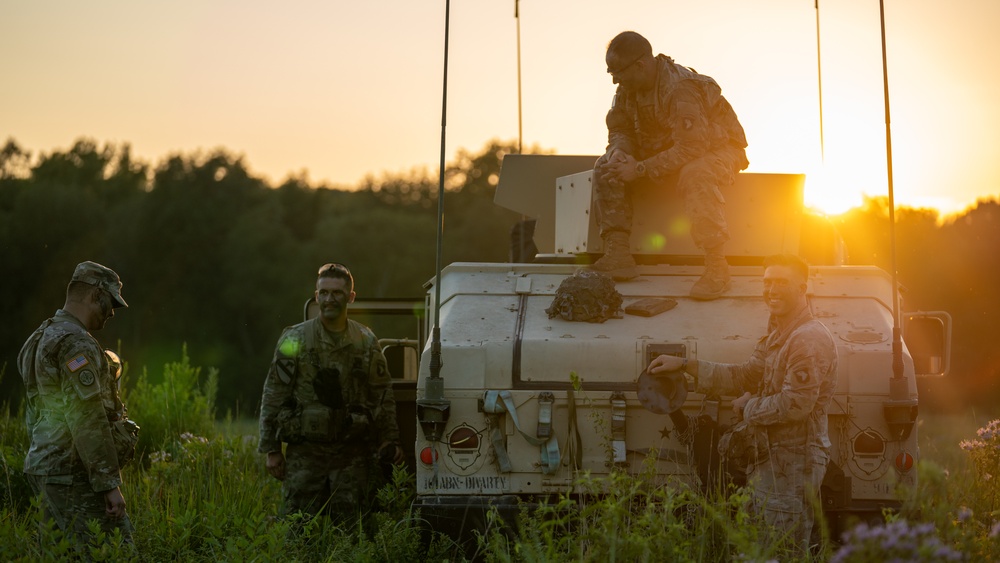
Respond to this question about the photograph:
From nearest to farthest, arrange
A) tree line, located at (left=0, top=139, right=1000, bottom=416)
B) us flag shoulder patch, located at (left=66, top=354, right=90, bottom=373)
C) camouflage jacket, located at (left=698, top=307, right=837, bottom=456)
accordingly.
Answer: camouflage jacket, located at (left=698, top=307, right=837, bottom=456), us flag shoulder patch, located at (left=66, top=354, right=90, bottom=373), tree line, located at (left=0, top=139, right=1000, bottom=416)

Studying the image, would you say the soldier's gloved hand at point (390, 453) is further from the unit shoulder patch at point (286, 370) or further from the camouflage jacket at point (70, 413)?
the camouflage jacket at point (70, 413)

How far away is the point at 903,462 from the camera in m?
7.23

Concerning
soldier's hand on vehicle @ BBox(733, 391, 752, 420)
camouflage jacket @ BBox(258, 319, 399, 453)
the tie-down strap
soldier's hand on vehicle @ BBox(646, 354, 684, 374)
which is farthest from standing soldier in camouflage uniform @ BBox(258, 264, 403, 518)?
soldier's hand on vehicle @ BBox(733, 391, 752, 420)

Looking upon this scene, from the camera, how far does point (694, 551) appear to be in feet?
20.3

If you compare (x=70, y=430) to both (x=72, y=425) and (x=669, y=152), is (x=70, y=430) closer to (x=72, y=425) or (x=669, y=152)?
(x=72, y=425)

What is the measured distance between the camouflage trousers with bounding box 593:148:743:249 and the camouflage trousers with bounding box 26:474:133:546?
11.4 ft

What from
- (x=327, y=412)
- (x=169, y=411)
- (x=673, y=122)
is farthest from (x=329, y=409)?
(x=169, y=411)

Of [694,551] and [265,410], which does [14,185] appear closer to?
[265,410]

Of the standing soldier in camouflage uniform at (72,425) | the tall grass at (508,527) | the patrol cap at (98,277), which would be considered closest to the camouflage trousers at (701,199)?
the tall grass at (508,527)

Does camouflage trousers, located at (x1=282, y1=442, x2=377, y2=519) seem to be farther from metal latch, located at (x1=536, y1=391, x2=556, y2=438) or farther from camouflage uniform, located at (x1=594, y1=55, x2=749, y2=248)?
camouflage uniform, located at (x1=594, y1=55, x2=749, y2=248)

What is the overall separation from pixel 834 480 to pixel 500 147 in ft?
168

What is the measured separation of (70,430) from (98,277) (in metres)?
0.81

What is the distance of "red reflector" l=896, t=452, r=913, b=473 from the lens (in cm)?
723

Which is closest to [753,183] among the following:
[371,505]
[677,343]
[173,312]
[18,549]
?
[677,343]
